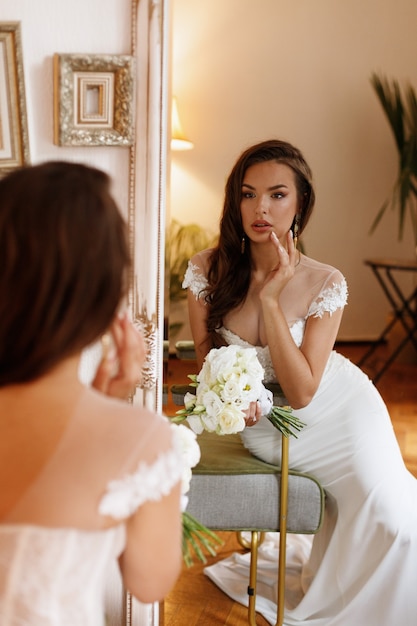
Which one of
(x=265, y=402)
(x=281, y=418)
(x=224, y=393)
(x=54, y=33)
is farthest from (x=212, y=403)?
(x=54, y=33)

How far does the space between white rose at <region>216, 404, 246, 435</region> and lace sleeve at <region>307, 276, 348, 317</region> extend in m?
0.67

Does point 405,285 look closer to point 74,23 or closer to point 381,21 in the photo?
point 381,21

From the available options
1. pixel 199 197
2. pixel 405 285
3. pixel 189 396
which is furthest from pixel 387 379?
pixel 189 396

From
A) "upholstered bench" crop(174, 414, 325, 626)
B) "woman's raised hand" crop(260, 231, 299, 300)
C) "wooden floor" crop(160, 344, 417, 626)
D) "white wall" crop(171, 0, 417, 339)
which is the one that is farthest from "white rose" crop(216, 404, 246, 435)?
"white wall" crop(171, 0, 417, 339)

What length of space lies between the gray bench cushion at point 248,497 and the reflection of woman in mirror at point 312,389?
125 mm

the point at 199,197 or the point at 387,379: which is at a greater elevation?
the point at 199,197

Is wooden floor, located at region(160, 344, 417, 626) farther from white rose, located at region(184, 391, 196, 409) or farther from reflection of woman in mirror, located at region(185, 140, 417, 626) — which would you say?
white rose, located at region(184, 391, 196, 409)

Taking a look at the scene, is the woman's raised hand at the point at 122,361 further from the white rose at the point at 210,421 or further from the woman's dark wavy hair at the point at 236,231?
the woman's dark wavy hair at the point at 236,231

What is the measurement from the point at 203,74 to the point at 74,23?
364 cm

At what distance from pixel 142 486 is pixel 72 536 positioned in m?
0.10

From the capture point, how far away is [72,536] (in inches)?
34.9

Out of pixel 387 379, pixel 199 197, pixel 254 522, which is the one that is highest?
pixel 199 197

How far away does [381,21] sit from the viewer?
5668 millimetres

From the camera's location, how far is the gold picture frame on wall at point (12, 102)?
1.50 metres
